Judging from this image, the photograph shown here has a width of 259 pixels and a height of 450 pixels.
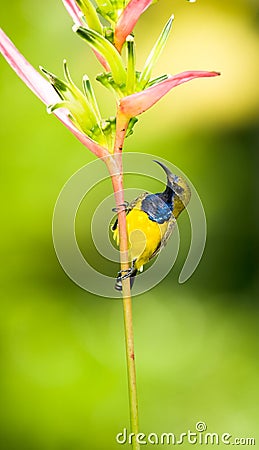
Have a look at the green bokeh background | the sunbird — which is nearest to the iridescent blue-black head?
the sunbird

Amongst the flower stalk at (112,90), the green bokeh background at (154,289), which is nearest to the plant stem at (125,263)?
the flower stalk at (112,90)

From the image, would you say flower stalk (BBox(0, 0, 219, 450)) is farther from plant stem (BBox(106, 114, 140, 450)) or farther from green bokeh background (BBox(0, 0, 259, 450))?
green bokeh background (BBox(0, 0, 259, 450))

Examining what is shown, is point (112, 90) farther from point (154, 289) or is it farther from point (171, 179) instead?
point (154, 289)

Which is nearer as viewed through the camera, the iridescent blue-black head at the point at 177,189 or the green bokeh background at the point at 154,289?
the iridescent blue-black head at the point at 177,189

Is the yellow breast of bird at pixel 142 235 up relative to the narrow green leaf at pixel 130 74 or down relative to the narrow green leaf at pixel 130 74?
down

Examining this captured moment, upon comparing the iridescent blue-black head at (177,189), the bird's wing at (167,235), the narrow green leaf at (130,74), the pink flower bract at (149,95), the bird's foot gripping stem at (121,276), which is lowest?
the bird's foot gripping stem at (121,276)

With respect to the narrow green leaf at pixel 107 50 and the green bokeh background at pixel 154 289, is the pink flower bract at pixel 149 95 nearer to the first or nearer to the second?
the narrow green leaf at pixel 107 50
